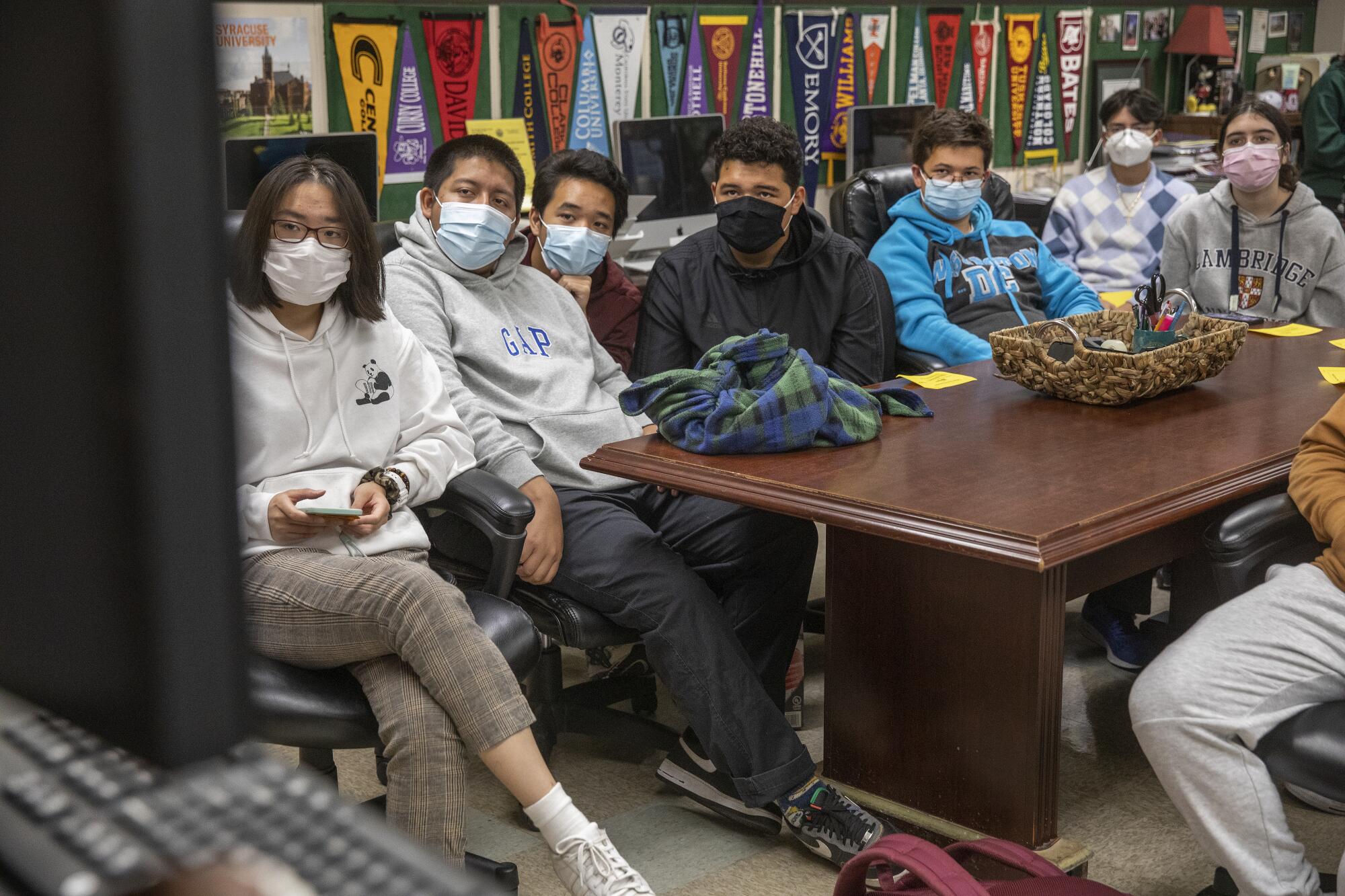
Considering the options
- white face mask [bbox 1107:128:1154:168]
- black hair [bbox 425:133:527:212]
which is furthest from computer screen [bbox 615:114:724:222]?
black hair [bbox 425:133:527:212]

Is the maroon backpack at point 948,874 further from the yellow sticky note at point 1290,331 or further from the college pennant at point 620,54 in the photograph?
the college pennant at point 620,54

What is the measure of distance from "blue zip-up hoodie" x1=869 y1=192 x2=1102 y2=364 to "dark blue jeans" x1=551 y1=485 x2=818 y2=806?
0.93 meters

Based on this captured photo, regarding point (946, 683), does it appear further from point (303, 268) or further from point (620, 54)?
point (620, 54)

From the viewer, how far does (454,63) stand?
4109mm

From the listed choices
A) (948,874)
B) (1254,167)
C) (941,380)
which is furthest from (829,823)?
(1254,167)

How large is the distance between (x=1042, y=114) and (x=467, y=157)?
4.13 metres

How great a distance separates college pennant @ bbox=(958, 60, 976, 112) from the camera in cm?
570

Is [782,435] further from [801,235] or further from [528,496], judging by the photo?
[801,235]

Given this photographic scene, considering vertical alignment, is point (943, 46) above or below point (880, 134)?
above

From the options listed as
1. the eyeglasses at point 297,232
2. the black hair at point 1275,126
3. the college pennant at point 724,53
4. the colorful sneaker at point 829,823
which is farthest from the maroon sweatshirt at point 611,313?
the college pennant at point 724,53

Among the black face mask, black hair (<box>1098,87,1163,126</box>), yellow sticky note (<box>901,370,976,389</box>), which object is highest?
black hair (<box>1098,87,1163,126</box>)

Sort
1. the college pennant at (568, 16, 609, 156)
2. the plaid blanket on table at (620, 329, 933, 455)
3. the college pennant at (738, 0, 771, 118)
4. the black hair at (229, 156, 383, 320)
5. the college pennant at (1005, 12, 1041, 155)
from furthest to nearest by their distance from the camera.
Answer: the college pennant at (1005, 12, 1041, 155)
the college pennant at (738, 0, 771, 118)
the college pennant at (568, 16, 609, 156)
the plaid blanket on table at (620, 329, 933, 455)
the black hair at (229, 156, 383, 320)

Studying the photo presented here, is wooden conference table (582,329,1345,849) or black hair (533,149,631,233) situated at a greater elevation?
black hair (533,149,631,233)

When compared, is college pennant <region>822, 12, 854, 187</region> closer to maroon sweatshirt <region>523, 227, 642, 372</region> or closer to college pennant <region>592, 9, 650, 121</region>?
college pennant <region>592, 9, 650, 121</region>
